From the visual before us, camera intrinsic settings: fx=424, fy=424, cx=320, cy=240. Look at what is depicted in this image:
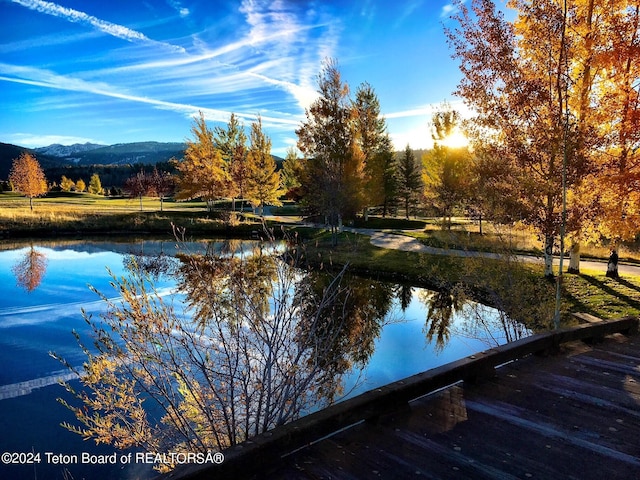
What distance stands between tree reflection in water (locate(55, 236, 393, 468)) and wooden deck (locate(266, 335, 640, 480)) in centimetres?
96

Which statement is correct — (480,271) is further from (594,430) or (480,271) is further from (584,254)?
(584,254)

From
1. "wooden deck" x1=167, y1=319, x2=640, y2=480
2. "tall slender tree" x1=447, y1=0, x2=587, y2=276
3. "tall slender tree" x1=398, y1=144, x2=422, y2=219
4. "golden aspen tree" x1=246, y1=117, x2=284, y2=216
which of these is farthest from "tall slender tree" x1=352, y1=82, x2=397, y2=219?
"wooden deck" x1=167, y1=319, x2=640, y2=480

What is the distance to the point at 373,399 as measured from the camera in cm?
370

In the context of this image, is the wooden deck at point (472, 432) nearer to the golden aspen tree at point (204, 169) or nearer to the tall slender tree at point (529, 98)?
the tall slender tree at point (529, 98)

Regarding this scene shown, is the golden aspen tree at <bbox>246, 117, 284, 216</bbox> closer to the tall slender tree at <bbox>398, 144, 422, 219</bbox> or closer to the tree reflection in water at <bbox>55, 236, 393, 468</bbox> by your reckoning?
the tall slender tree at <bbox>398, 144, 422, 219</bbox>

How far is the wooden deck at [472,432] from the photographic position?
3107 millimetres

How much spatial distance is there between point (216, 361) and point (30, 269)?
1675 cm

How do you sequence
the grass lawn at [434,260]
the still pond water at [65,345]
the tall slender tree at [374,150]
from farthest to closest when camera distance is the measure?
the tall slender tree at [374,150], the grass lawn at [434,260], the still pond water at [65,345]

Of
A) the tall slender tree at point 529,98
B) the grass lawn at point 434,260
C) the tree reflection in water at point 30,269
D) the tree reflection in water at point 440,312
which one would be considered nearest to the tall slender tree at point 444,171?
the grass lawn at point 434,260

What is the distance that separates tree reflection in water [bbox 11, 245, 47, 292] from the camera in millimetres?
17125

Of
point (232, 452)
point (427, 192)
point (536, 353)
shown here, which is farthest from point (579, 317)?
point (427, 192)

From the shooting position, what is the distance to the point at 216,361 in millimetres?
7941

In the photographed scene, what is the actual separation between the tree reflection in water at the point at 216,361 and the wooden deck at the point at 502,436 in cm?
96

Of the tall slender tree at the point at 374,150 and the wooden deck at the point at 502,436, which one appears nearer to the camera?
the wooden deck at the point at 502,436
